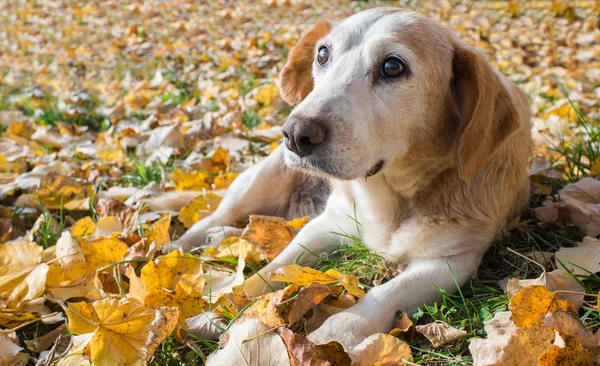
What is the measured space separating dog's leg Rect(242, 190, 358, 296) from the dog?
0.8 inches

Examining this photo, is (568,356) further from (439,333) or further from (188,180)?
(188,180)

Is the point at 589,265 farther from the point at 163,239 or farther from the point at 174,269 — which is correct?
the point at 163,239

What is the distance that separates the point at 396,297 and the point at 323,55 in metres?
1.23

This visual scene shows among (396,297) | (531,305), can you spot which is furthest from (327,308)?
(531,305)

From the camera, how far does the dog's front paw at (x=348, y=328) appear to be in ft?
6.84

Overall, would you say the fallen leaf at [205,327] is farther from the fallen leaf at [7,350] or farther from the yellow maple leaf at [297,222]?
the yellow maple leaf at [297,222]

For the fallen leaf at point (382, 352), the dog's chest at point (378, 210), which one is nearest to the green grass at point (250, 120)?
the dog's chest at point (378, 210)

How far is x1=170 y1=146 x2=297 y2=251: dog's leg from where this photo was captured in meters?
3.30

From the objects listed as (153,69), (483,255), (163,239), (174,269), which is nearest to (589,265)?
(483,255)

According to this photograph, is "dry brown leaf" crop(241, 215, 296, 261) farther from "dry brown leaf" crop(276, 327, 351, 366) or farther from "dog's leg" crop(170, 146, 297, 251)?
"dry brown leaf" crop(276, 327, 351, 366)

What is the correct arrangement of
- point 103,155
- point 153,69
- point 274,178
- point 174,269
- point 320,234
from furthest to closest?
point 153,69 < point 103,155 < point 274,178 < point 320,234 < point 174,269

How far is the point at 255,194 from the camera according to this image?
338 cm

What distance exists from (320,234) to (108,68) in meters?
5.88

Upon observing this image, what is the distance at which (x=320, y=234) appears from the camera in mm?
2900
